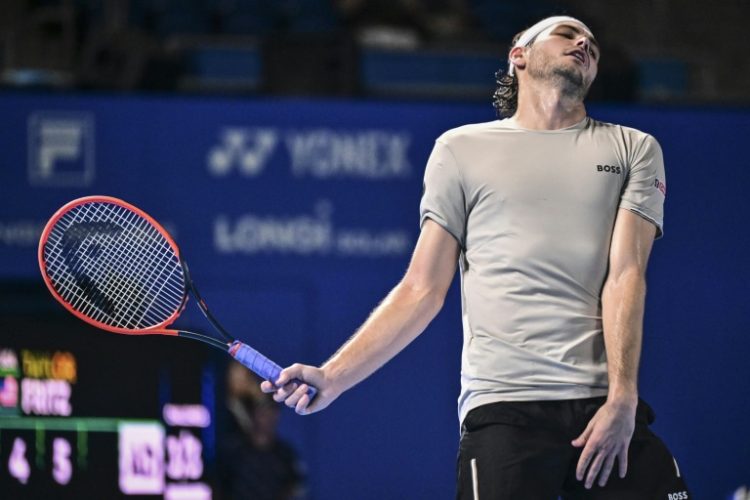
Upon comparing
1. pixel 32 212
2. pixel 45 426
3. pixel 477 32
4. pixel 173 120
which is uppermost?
pixel 477 32

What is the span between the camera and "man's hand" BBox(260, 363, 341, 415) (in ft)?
8.80

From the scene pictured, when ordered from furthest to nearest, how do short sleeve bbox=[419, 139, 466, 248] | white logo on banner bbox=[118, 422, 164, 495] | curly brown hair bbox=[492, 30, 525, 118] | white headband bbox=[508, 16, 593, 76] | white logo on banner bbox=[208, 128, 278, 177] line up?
white logo on banner bbox=[208, 128, 278, 177]
white logo on banner bbox=[118, 422, 164, 495]
curly brown hair bbox=[492, 30, 525, 118]
white headband bbox=[508, 16, 593, 76]
short sleeve bbox=[419, 139, 466, 248]

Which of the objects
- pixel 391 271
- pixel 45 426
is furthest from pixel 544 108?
pixel 391 271

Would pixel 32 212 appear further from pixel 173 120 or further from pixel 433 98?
pixel 433 98

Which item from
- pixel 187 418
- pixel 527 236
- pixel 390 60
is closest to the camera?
pixel 527 236

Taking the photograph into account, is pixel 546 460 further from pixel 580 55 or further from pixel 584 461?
pixel 580 55

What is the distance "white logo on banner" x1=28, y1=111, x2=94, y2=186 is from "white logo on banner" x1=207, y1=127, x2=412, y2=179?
0.67 metres

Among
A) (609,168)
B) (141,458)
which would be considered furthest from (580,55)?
(141,458)

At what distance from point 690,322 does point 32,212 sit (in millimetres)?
3553

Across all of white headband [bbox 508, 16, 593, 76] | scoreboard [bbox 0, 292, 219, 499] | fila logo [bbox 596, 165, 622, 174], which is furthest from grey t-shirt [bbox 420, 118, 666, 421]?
scoreboard [bbox 0, 292, 219, 499]

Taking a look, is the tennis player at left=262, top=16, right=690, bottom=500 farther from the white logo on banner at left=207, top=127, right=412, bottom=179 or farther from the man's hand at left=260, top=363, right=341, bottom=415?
the white logo on banner at left=207, top=127, right=412, bottom=179

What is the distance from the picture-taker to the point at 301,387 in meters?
2.69

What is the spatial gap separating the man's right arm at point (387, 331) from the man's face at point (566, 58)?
0.42 metres

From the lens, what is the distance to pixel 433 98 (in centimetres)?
693
